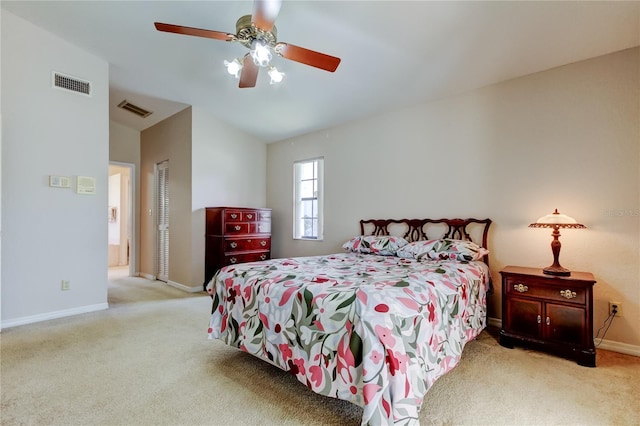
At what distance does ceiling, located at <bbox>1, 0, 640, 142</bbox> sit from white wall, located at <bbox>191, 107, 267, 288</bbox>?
625 millimetres

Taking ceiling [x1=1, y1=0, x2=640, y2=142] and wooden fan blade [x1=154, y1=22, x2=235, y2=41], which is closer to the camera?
wooden fan blade [x1=154, y1=22, x2=235, y2=41]

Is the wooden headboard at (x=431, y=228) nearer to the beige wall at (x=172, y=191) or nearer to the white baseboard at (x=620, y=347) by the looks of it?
the white baseboard at (x=620, y=347)

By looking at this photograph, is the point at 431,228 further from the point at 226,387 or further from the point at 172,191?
the point at 172,191

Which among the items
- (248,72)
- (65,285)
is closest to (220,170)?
(65,285)

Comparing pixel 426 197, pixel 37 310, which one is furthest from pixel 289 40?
pixel 37 310

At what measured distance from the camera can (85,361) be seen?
2371 mm

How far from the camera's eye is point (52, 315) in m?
3.44

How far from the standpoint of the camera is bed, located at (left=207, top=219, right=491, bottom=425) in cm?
146

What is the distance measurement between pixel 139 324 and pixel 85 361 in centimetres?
85

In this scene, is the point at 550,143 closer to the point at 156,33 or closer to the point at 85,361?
the point at 156,33

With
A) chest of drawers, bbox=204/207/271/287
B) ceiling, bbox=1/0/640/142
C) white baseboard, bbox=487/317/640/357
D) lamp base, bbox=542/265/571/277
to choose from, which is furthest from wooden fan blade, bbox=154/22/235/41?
white baseboard, bbox=487/317/640/357

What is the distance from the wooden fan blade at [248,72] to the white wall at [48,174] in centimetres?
230

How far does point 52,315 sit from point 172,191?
7.52 ft

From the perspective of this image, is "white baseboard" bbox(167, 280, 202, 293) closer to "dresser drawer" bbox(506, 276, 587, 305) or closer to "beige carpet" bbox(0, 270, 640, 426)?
"beige carpet" bbox(0, 270, 640, 426)
